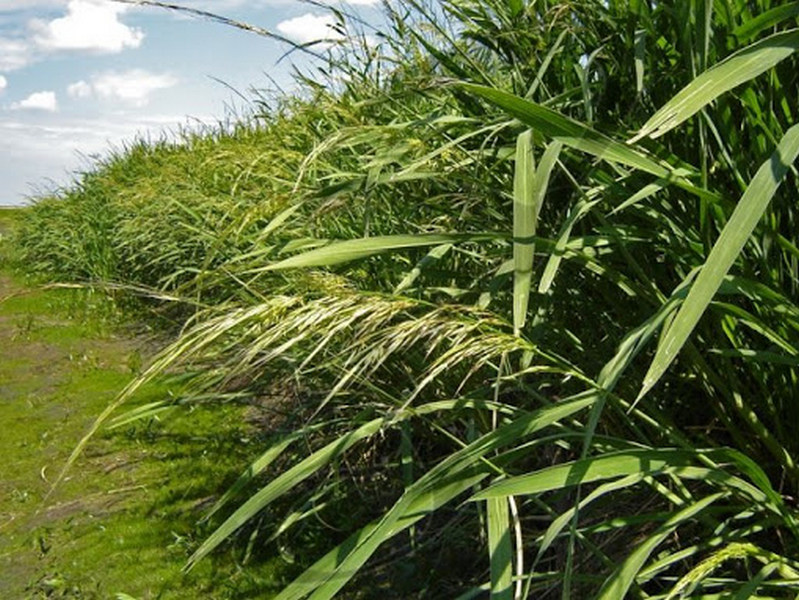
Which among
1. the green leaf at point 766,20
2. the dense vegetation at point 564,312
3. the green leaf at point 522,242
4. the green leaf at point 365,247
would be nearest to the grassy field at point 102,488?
the dense vegetation at point 564,312

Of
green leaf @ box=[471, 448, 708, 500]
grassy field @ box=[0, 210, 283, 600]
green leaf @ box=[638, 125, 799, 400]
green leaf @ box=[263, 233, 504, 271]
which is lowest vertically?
grassy field @ box=[0, 210, 283, 600]

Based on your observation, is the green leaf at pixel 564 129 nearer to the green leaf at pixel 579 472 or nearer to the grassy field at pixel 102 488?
the green leaf at pixel 579 472

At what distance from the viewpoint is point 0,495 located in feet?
14.4

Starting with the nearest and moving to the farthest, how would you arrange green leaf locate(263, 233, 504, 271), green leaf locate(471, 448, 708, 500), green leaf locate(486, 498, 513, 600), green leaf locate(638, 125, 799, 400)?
green leaf locate(638, 125, 799, 400) → green leaf locate(471, 448, 708, 500) → green leaf locate(486, 498, 513, 600) → green leaf locate(263, 233, 504, 271)

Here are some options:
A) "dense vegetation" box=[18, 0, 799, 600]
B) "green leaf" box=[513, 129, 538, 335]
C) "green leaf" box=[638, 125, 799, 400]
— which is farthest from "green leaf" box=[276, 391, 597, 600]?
A: "green leaf" box=[638, 125, 799, 400]

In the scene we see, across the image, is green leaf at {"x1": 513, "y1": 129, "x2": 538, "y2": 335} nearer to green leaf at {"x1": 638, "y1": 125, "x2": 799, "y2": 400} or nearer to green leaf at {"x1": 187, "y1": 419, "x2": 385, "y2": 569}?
green leaf at {"x1": 638, "y1": 125, "x2": 799, "y2": 400}

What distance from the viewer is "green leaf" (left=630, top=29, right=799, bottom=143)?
151 cm

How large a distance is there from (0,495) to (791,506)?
3.18 metres

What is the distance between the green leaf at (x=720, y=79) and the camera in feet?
4.97

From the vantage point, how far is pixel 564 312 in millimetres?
2643

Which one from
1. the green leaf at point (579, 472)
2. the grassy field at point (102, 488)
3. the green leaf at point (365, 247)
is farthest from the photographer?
the grassy field at point (102, 488)

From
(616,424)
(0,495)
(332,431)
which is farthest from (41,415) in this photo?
(616,424)

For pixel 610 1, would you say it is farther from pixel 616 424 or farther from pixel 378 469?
pixel 378 469

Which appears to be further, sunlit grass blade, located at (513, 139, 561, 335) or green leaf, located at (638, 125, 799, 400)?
sunlit grass blade, located at (513, 139, 561, 335)
